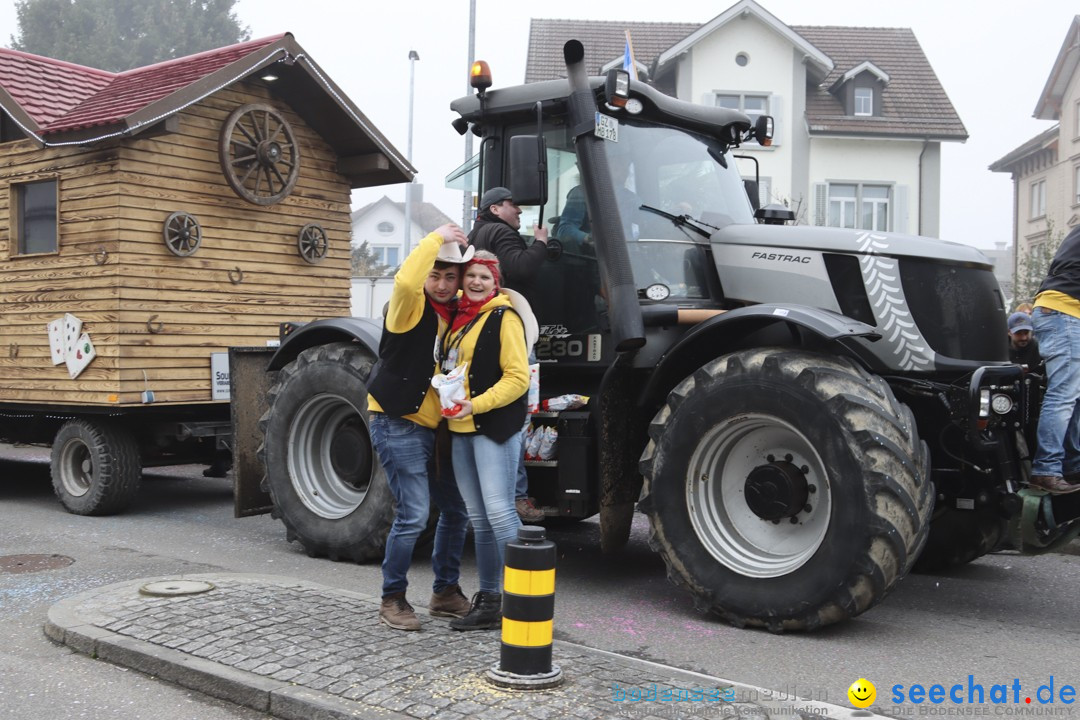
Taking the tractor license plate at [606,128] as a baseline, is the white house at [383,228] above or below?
above

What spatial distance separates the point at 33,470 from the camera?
12922 millimetres

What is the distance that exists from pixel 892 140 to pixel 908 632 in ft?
92.8

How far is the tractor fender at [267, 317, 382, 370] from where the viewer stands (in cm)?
750

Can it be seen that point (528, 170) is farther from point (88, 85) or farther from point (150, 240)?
point (88, 85)

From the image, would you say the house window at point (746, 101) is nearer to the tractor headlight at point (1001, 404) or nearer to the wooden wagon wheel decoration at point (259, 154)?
the wooden wagon wheel decoration at point (259, 154)

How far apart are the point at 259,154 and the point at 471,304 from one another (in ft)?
18.5

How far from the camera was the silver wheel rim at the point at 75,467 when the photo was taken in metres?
9.70

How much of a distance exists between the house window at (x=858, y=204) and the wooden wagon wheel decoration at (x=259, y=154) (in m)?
24.1

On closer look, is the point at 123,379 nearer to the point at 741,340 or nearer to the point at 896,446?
the point at 741,340

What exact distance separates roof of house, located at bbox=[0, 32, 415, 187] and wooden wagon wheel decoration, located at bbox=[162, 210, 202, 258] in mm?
821

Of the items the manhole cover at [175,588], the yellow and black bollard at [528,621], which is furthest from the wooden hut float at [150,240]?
the yellow and black bollard at [528,621]

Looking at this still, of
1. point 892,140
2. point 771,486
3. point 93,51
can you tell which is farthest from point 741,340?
point 93,51

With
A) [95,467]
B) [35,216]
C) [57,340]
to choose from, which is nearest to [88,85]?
[35,216]

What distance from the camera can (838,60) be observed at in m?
34.0
